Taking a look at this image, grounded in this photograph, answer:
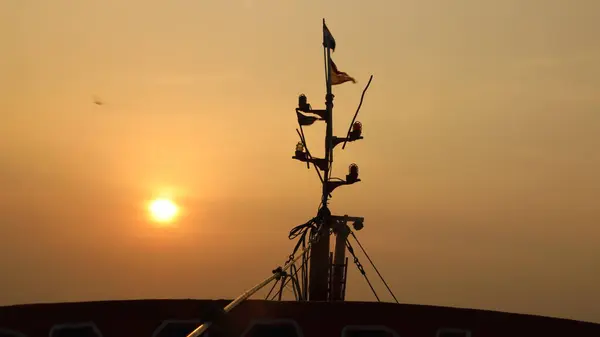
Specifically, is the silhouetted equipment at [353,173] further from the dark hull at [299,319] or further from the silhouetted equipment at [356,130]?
the dark hull at [299,319]

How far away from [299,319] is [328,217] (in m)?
6.74

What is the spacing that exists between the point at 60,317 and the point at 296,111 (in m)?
11.9

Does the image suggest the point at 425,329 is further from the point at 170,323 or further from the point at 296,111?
the point at 296,111

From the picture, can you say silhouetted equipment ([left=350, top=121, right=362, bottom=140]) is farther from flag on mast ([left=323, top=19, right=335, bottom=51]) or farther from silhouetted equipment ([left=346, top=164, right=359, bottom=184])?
flag on mast ([left=323, top=19, right=335, bottom=51])

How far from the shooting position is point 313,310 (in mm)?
20500

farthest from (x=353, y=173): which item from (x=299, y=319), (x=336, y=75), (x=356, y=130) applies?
(x=299, y=319)

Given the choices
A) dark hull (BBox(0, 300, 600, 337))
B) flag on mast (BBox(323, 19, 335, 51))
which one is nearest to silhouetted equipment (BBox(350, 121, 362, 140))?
flag on mast (BBox(323, 19, 335, 51))

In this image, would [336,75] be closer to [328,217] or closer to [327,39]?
[327,39]

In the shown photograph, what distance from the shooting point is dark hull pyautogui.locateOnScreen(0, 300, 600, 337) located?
1991 cm

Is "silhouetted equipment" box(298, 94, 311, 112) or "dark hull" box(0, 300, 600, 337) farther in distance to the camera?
"silhouetted equipment" box(298, 94, 311, 112)

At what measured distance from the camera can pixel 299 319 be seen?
66.9 feet

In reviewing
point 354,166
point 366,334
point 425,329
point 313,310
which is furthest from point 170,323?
point 354,166

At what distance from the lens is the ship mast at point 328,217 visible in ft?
82.2

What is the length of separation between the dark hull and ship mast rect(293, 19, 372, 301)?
4.04m
